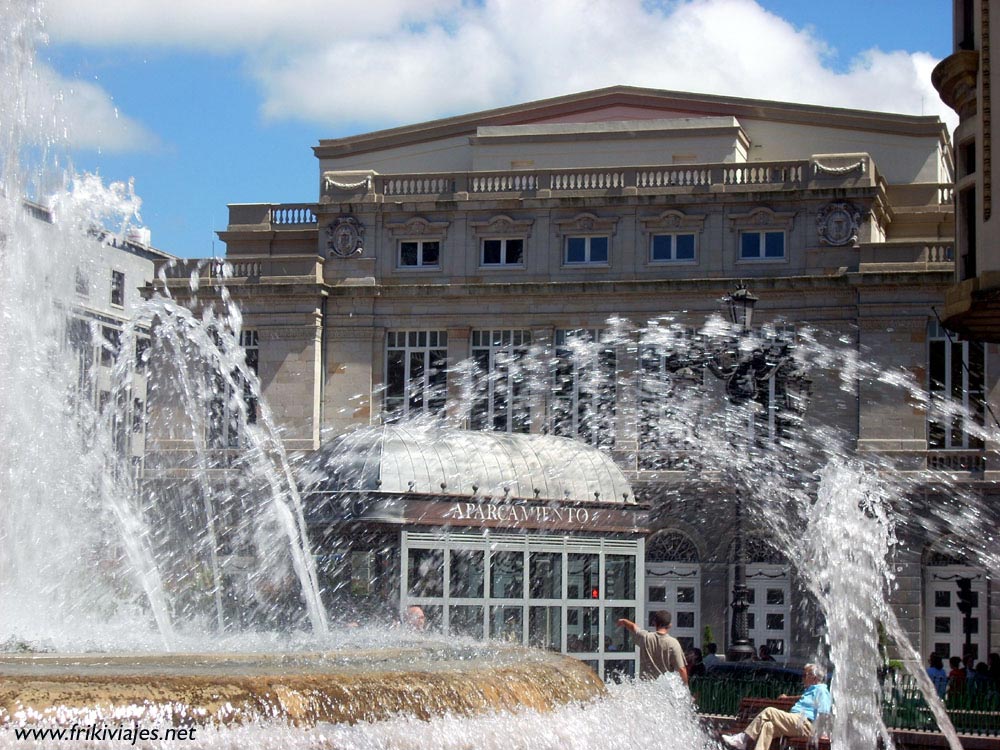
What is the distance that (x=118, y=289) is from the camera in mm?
66375

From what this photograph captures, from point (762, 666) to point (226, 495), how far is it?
21.0 meters

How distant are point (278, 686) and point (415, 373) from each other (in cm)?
3515

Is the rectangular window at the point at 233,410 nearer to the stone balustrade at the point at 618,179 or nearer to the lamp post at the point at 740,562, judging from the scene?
the stone balustrade at the point at 618,179

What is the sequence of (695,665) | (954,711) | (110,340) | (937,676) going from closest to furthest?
(954,711) → (695,665) → (937,676) → (110,340)

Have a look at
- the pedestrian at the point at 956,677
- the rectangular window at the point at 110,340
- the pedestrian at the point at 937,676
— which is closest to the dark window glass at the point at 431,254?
the pedestrian at the point at 956,677

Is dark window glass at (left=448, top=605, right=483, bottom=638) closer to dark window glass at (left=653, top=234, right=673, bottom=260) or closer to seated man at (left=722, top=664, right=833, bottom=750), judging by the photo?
seated man at (left=722, top=664, right=833, bottom=750)

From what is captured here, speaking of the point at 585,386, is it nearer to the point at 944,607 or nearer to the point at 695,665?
the point at 944,607

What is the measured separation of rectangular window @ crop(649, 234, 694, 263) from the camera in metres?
42.2

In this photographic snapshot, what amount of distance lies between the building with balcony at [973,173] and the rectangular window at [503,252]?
774 inches

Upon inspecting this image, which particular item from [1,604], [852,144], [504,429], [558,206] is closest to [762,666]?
[1,604]

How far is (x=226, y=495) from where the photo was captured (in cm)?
4084

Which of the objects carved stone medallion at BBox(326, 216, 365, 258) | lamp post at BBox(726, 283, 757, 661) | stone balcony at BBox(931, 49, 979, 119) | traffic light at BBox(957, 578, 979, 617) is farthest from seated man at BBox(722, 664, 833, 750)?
carved stone medallion at BBox(326, 216, 365, 258)

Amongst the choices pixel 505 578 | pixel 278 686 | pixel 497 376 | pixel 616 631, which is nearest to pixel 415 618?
pixel 505 578

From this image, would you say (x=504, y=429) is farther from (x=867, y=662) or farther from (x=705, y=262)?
(x=867, y=662)
